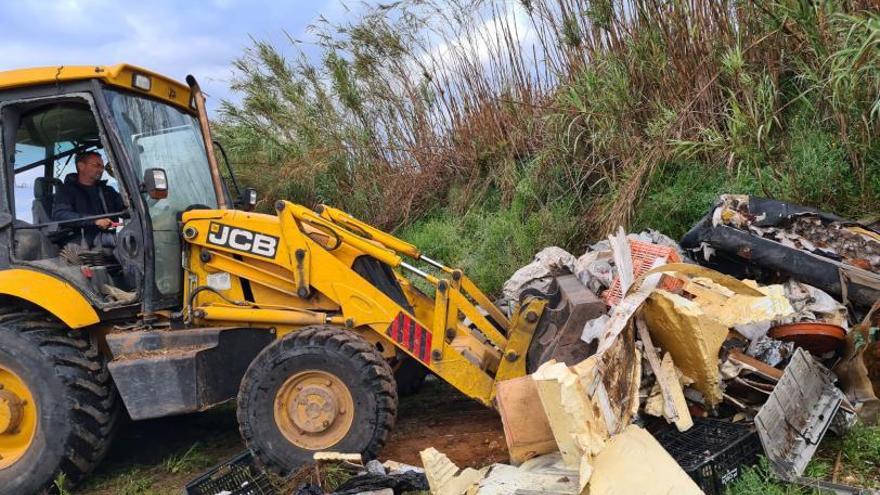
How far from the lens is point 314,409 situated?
3924 millimetres

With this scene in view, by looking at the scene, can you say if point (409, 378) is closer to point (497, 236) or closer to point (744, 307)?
point (744, 307)

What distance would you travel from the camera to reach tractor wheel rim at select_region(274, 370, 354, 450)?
3904mm

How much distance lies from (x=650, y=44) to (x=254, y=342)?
4.57 m

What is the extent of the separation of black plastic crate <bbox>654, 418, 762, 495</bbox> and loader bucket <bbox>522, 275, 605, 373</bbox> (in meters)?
0.60

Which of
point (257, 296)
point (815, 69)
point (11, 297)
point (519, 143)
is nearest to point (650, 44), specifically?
point (815, 69)

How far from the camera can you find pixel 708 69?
6.44 metres

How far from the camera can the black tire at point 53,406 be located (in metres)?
3.99

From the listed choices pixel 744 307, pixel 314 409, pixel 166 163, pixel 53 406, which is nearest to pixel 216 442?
pixel 53 406

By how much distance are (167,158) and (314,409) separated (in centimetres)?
196

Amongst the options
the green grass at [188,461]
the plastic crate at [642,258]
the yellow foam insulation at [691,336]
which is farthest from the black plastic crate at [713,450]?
the green grass at [188,461]

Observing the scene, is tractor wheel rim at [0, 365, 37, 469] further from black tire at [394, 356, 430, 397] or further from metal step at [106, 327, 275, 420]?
black tire at [394, 356, 430, 397]

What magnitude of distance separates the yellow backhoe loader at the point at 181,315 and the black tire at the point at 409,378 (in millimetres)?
849

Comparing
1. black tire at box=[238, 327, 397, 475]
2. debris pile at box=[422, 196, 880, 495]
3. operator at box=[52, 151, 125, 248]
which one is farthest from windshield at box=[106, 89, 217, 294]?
debris pile at box=[422, 196, 880, 495]

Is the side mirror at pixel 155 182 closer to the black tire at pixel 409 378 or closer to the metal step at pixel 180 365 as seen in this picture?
the metal step at pixel 180 365
